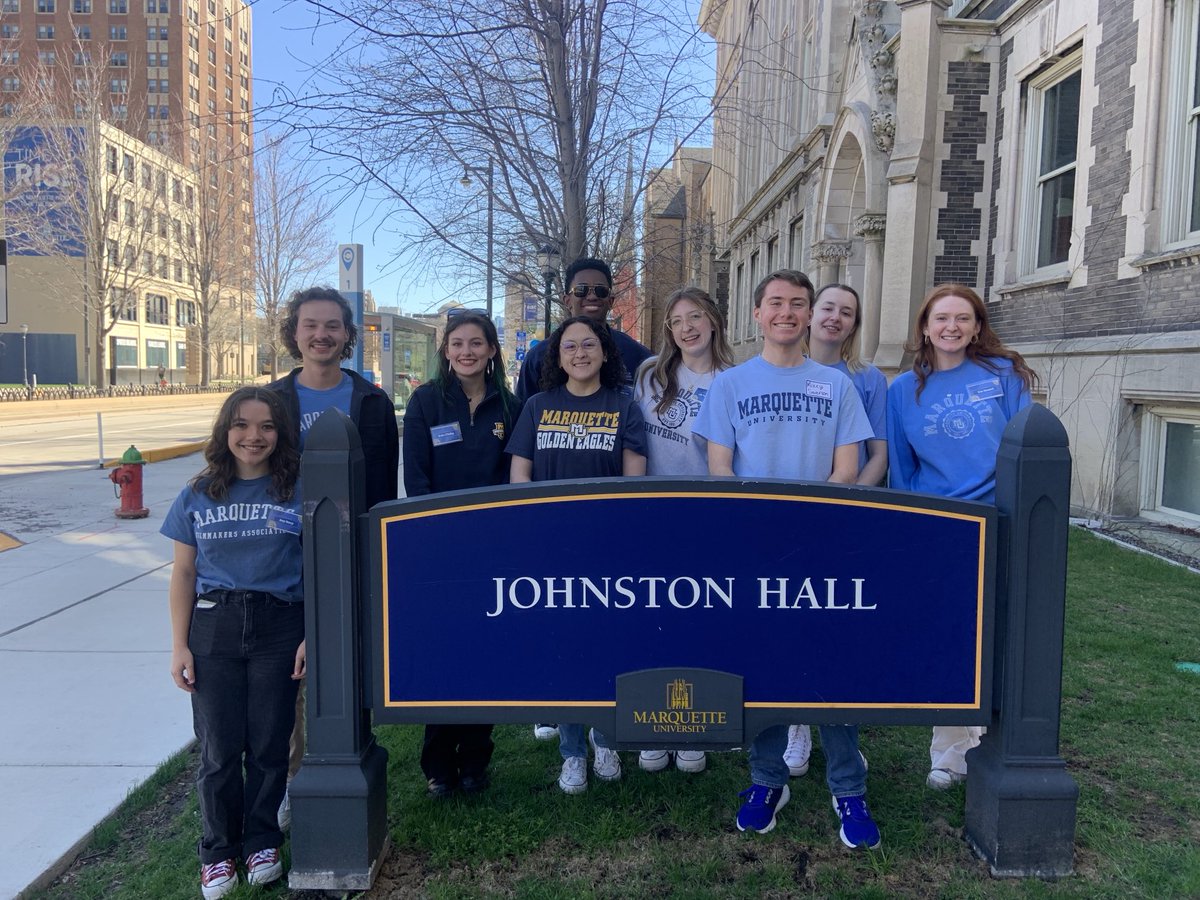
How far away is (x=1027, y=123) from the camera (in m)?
9.45

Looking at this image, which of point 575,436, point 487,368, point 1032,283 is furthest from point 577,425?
point 1032,283

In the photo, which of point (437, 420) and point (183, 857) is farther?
point (437, 420)

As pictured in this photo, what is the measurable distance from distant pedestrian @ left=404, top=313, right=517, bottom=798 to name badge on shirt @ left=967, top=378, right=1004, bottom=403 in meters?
1.73

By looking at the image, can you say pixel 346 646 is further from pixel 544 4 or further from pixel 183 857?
pixel 544 4

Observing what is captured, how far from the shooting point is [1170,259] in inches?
271

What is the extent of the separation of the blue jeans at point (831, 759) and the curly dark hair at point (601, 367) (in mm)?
1394

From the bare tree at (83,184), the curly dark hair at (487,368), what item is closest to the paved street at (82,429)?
the bare tree at (83,184)

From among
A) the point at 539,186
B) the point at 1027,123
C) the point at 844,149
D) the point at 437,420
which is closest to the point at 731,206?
the point at 844,149

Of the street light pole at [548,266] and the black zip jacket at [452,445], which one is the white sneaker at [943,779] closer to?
the black zip jacket at [452,445]

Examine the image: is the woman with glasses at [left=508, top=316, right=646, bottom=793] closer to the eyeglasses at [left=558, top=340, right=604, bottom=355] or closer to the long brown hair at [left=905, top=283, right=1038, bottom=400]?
the eyeglasses at [left=558, top=340, right=604, bottom=355]

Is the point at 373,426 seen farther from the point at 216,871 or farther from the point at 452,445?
the point at 216,871

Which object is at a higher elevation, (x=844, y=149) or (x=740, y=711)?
(x=844, y=149)

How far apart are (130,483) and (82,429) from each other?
1412 cm

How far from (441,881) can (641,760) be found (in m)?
1.05
